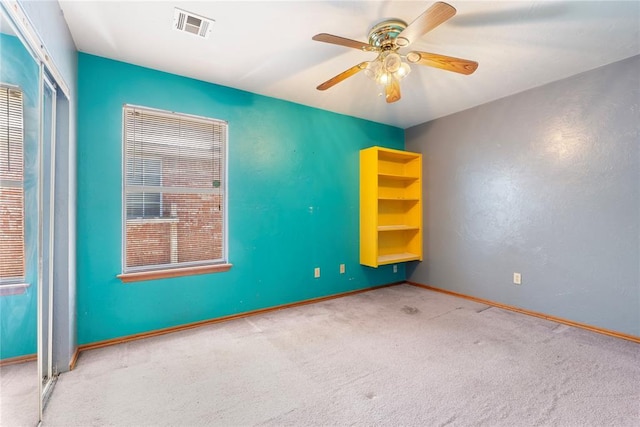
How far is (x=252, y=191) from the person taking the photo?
319 cm

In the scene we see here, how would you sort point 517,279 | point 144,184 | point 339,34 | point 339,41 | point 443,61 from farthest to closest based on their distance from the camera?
point 517,279 < point 144,184 < point 339,34 < point 443,61 < point 339,41

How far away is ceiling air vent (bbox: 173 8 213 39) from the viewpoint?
6.39 ft

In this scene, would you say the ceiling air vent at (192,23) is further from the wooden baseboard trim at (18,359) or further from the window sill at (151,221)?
the wooden baseboard trim at (18,359)

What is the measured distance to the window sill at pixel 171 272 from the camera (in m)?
2.55

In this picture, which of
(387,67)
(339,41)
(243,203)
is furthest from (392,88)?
(243,203)

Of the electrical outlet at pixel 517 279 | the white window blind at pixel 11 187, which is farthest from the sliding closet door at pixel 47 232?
the electrical outlet at pixel 517 279

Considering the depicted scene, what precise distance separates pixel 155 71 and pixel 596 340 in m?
4.62

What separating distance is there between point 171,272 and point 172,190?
778mm

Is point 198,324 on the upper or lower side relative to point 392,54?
lower

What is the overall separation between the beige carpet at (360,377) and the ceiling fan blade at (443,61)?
2.10 m

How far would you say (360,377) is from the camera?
198 centimetres

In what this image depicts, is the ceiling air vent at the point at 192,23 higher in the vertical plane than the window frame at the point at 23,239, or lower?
higher

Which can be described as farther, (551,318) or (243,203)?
(243,203)

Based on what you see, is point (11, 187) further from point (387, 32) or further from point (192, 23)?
point (387, 32)
